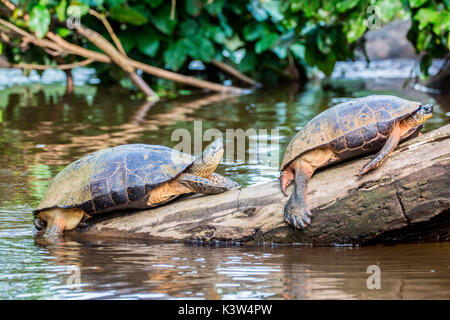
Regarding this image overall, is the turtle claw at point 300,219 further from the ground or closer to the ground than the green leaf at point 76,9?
closer to the ground

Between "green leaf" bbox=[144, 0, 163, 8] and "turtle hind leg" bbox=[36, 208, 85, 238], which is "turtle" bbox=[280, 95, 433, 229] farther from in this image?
"green leaf" bbox=[144, 0, 163, 8]

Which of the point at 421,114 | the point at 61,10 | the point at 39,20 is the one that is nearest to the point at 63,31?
the point at 61,10

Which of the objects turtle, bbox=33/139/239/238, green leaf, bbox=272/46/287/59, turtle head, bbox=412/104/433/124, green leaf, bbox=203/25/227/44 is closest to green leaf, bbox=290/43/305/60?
green leaf, bbox=272/46/287/59

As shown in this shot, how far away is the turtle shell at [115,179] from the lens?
168 inches

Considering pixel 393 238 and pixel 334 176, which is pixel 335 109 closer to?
pixel 334 176

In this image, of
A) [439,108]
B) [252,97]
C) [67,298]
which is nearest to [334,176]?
[67,298]

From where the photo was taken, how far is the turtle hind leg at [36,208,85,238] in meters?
4.48

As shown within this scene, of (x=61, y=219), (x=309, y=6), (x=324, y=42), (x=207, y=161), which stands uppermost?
(x=309, y=6)

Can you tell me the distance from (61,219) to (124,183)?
24.4 inches

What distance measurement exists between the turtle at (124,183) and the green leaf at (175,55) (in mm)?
7777

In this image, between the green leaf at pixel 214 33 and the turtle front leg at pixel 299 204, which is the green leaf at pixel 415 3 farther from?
the turtle front leg at pixel 299 204

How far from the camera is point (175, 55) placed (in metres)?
12.2

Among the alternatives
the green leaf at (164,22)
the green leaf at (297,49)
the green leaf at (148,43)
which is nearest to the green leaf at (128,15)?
the green leaf at (164,22)

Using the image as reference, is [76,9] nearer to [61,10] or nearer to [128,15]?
[61,10]
